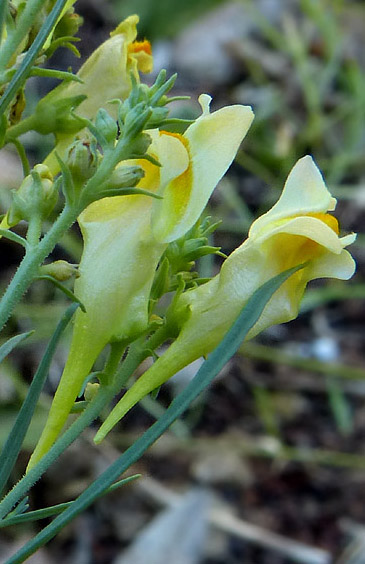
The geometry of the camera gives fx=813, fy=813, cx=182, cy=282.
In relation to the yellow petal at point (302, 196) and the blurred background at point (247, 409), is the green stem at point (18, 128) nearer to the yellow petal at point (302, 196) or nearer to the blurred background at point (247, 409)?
the yellow petal at point (302, 196)

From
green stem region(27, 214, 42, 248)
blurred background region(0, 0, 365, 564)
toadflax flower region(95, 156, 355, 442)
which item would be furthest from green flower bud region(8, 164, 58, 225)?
blurred background region(0, 0, 365, 564)

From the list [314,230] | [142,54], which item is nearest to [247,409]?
[142,54]

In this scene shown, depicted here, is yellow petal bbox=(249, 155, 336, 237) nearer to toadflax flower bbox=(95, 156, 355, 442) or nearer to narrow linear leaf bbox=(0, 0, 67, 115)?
toadflax flower bbox=(95, 156, 355, 442)

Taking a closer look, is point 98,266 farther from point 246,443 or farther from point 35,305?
point 246,443

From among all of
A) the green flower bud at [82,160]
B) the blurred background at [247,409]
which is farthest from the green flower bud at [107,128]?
the blurred background at [247,409]

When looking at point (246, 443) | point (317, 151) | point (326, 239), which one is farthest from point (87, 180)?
point (317, 151)
